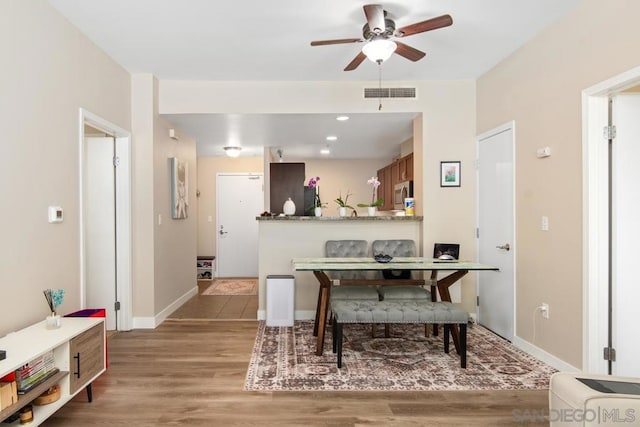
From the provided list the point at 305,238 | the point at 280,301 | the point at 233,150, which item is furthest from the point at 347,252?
the point at 233,150

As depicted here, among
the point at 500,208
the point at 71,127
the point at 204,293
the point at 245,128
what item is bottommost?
the point at 204,293

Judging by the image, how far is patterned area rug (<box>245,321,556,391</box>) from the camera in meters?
2.62

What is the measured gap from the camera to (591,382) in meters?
1.62

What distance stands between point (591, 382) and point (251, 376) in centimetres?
208

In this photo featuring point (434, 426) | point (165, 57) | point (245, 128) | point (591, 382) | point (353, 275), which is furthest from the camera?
point (245, 128)

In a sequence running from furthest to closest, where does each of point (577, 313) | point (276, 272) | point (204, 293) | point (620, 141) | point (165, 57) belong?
point (204, 293)
point (276, 272)
point (165, 57)
point (577, 313)
point (620, 141)

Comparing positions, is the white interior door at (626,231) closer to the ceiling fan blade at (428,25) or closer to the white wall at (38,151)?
the ceiling fan blade at (428,25)

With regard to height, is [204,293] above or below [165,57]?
below

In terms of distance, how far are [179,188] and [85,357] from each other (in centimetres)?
274

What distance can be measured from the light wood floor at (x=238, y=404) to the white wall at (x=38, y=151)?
0.69 meters

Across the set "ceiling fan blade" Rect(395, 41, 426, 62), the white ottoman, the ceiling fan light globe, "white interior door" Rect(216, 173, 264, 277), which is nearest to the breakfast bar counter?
"ceiling fan blade" Rect(395, 41, 426, 62)

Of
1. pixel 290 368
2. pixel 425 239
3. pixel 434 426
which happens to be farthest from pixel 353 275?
pixel 434 426

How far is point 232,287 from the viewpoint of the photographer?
624 centimetres

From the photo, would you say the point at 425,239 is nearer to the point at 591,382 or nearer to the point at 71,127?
the point at 591,382
